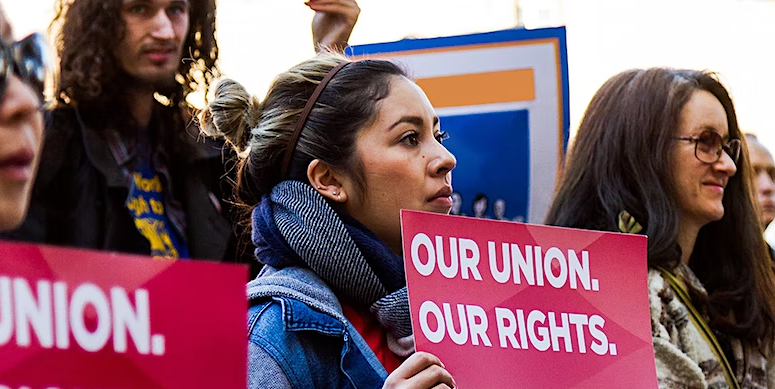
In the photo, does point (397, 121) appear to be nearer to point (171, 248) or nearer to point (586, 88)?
point (171, 248)

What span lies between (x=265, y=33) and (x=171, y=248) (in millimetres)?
8021

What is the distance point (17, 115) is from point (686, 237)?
2202 millimetres

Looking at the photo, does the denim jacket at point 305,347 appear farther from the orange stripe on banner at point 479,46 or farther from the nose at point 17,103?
the orange stripe on banner at point 479,46

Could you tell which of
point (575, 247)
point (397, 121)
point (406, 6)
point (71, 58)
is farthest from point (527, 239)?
point (406, 6)

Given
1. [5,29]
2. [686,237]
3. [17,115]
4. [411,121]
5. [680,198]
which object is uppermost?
[5,29]

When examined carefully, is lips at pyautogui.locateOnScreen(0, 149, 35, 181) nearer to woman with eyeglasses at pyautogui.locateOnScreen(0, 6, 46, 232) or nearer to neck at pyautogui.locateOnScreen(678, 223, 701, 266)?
woman with eyeglasses at pyautogui.locateOnScreen(0, 6, 46, 232)

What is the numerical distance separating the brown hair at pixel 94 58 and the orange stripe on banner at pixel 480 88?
649 millimetres

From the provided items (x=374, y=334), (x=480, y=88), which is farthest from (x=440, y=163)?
A: (x=480, y=88)

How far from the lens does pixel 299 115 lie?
114 inches

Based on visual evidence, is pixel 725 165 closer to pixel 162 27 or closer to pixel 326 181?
pixel 326 181

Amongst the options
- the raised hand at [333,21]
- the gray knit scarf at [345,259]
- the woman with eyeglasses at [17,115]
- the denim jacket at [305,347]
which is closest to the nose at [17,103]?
the woman with eyeglasses at [17,115]

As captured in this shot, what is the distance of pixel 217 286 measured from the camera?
176 cm

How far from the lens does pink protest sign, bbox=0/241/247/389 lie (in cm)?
163

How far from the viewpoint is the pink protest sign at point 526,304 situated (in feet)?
7.61
